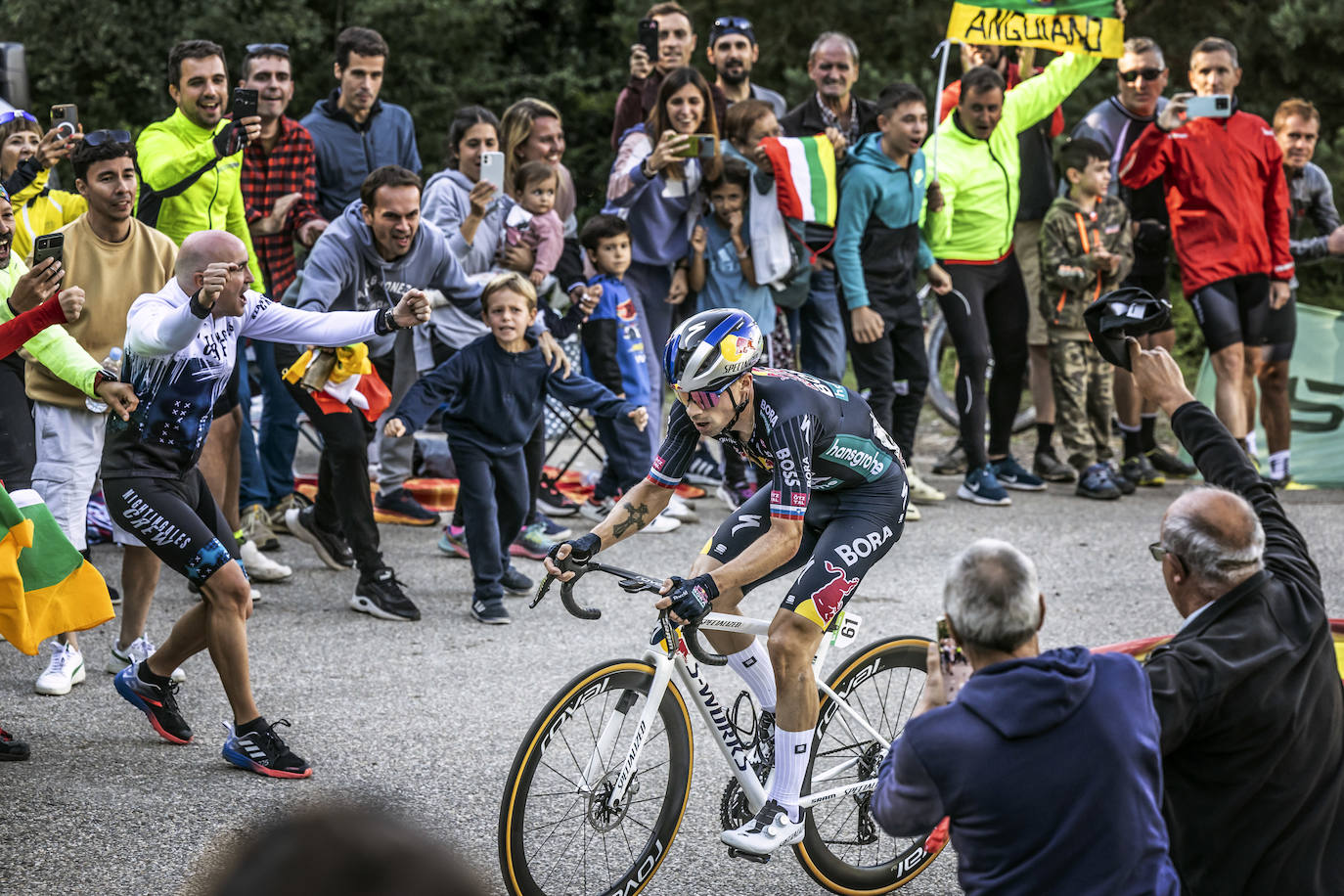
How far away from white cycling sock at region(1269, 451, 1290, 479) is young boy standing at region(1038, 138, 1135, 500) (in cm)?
107

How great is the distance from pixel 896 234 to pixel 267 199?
3.72 m

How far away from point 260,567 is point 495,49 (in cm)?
1035

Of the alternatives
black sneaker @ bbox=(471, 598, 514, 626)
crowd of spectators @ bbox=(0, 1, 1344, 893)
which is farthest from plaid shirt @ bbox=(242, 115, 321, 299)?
black sneaker @ bbox=(471, 598, 514, 626)

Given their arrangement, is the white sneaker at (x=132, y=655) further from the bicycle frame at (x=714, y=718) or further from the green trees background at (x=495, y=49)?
the green trees background at (x=495, y=49)

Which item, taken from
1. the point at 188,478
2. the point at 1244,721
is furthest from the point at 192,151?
the point at 1244,721

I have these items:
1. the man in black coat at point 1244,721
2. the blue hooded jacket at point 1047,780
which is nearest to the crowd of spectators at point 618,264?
the blue hooded jacket at point 1047,780

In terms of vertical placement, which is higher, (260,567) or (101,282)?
(101,282)

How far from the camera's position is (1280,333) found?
9.31 m

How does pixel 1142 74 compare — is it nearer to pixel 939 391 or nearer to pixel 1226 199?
pixel 1226 199

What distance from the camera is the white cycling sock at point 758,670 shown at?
14.5 ft

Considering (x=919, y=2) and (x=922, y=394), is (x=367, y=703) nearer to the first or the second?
(x=922, y=394)

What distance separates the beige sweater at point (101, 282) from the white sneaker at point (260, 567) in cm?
165

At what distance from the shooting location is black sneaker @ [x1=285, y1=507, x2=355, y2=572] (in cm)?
758

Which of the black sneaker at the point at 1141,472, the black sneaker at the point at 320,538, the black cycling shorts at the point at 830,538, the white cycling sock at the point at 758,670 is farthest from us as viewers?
the black sneaker at the point at 1141,472
